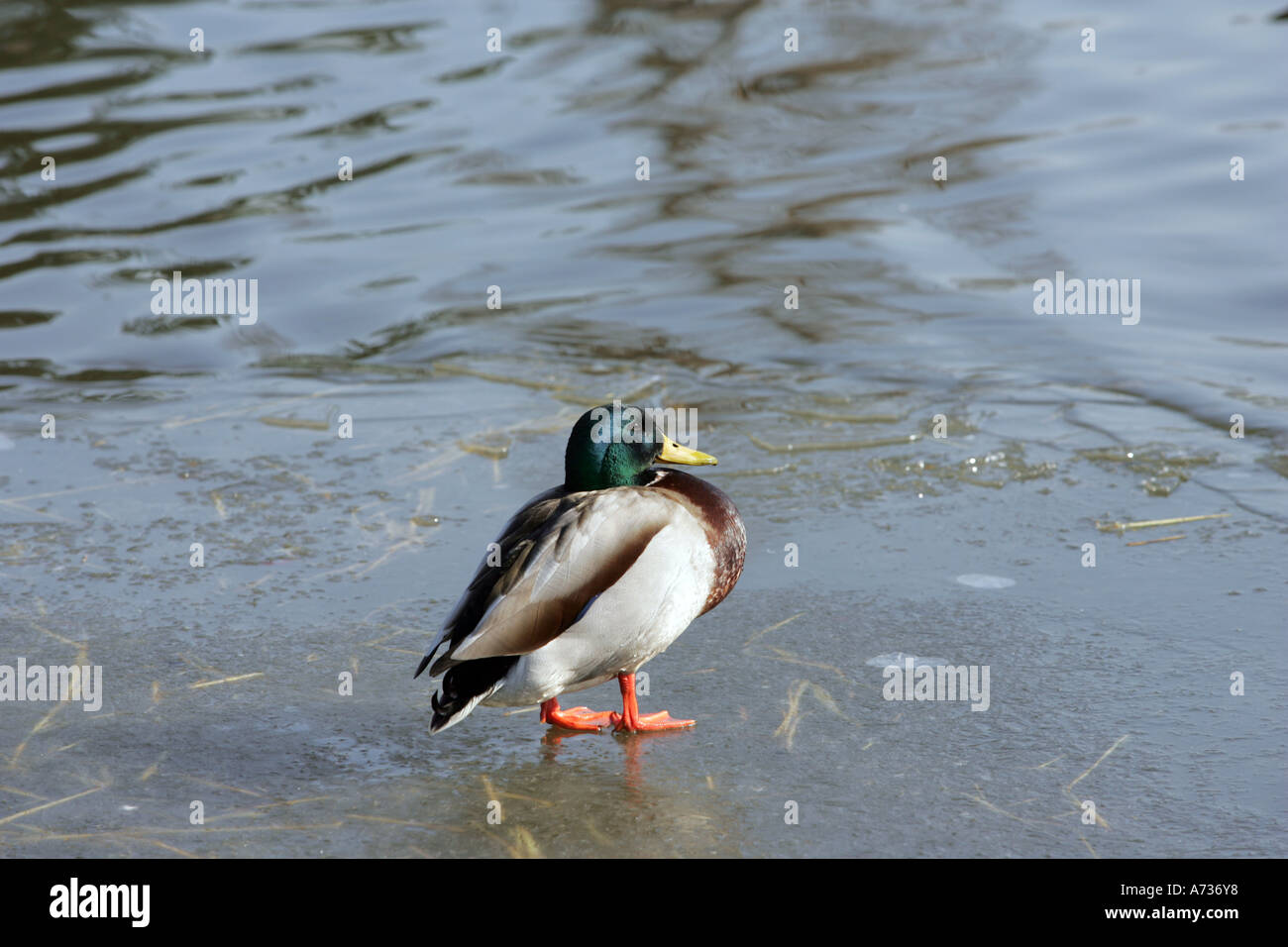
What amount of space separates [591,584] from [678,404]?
2582 mm

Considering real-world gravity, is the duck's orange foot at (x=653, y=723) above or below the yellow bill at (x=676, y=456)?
below

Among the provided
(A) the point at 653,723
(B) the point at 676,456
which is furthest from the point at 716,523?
(A) the point at 653,723

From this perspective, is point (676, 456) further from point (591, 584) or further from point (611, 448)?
point (591, 584)

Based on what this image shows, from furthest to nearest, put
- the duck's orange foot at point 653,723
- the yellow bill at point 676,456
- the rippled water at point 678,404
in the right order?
the yellow bill at point 676,456
the duck's orange foot at point 653,723
the rippled water at point 678,404

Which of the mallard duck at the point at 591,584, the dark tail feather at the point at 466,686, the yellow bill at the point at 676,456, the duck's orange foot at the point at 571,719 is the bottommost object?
the duck's orange foot at the point at 571,719

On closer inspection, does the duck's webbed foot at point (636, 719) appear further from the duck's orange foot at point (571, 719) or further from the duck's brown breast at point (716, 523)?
the duck's brown breast at point (716, 523)

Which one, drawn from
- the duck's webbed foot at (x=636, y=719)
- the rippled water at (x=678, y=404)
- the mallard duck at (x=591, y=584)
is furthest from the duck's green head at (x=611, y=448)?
the rippled water at (x=678, y=404)

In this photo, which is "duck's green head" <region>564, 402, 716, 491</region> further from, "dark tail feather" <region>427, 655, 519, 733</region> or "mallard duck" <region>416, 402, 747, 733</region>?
"dark tail feather" <region>427, 655, 519, 733</region>

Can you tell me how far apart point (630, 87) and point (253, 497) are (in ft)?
22.9

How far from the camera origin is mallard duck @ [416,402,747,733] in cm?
350

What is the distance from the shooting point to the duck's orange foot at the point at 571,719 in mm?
3787

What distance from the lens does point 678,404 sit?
19.9ft
